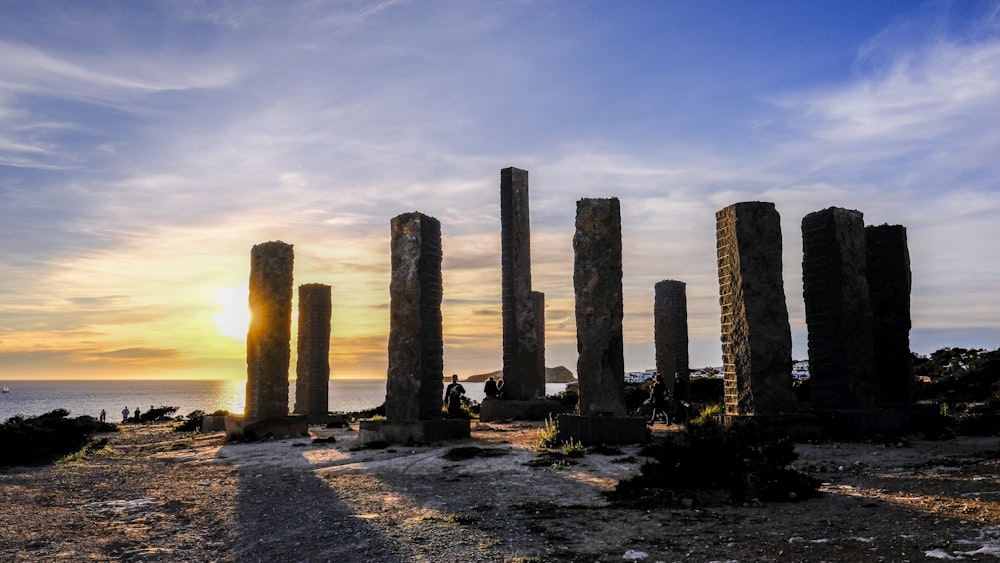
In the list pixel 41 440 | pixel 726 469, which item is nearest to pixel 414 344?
pixel 726 469

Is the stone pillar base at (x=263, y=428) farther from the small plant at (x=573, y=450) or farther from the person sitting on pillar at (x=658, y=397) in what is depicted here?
the person sitting on pillar at (x=658, y=397)

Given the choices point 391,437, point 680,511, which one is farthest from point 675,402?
point 680,511

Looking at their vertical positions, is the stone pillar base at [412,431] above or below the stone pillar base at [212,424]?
above

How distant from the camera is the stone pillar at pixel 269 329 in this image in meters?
16.4

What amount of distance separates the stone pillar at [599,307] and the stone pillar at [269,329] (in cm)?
739

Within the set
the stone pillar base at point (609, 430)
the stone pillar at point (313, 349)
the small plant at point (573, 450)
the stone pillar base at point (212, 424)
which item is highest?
the stone pillar at point (313, 349)

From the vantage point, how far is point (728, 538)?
20.0 ft

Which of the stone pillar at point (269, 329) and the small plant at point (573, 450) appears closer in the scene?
the small plant at point (573, 450)

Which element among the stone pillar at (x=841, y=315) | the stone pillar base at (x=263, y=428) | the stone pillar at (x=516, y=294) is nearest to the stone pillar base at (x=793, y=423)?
the stone pillar at (x=841, y=315)

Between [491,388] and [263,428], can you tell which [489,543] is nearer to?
[263,428]

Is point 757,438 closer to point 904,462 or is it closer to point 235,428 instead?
point 904,462

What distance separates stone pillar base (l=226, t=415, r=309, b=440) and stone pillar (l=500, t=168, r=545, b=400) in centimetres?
646

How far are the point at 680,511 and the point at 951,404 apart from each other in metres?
15.3

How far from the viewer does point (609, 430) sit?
12.4 meters
